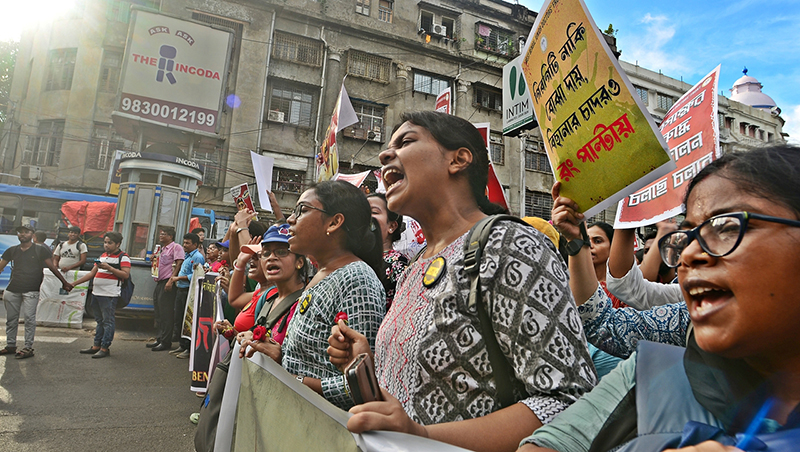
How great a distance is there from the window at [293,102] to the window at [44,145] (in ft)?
26.9

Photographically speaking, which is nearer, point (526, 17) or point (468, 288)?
point (468, 288)

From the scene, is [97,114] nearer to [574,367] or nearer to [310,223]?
[310,223]

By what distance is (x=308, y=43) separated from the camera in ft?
63.8

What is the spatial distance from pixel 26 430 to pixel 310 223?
3.45m

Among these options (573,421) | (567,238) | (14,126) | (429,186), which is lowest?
(573,421)

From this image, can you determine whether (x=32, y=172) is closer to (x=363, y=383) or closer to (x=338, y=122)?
(x=338, y=122)

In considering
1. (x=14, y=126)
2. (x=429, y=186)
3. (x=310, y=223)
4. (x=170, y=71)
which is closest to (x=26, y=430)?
(x=310, y=223)

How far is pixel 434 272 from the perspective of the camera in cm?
127

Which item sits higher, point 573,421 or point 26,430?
point 573,421

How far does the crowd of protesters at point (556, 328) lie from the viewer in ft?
2.30

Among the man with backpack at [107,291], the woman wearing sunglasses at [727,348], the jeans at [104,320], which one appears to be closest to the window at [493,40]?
the man with backpack at [107,291]

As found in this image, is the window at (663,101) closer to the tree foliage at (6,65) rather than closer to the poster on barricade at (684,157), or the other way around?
the poster on barricade at (684,157)

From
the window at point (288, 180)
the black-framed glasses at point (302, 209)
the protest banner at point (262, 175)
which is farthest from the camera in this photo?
the window at point (288, 180)

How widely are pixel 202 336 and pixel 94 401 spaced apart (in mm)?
1296
